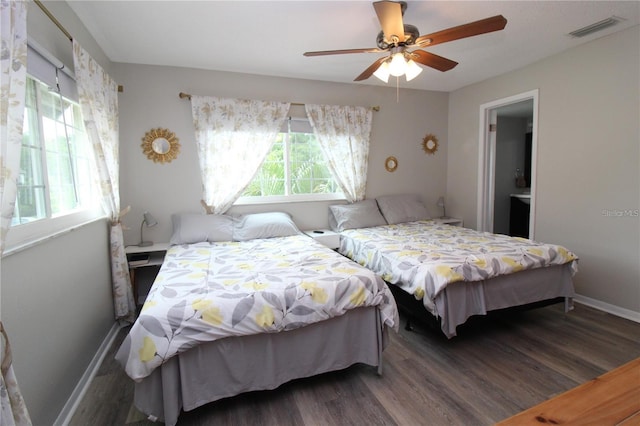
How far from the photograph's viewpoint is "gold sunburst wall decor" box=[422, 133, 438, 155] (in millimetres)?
4465

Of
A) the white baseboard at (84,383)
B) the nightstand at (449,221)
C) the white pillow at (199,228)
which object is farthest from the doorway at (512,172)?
the white baseboard at (84,383)

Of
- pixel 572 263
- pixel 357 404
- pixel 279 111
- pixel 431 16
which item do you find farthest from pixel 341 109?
pixel 357 404

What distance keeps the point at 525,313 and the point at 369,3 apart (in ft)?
9.78

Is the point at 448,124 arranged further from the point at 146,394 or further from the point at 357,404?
the point at 146,394

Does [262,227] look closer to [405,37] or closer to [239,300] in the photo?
[239,300]

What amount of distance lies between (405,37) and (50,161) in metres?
2.37

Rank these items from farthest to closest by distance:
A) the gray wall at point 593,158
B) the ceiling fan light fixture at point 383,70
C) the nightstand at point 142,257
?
the nightstand at point 142,257 < the gray wall at point 593,158 < the ceiling fan light fixture at point 383,70

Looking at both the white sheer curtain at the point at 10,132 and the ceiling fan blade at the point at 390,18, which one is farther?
the ceiling fan blade at the point at 390,18

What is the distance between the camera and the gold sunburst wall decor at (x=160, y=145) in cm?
322

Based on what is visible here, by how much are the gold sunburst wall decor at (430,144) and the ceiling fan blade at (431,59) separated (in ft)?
6.90

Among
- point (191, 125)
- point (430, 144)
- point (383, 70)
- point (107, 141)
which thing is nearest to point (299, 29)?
point (383, 70)

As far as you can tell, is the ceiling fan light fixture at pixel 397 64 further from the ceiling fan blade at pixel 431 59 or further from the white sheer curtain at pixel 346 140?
the white sheer curtain at pixel 346 140

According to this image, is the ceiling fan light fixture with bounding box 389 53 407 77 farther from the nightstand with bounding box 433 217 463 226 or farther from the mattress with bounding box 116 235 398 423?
the nightstand with bounding box 433 217 463 226

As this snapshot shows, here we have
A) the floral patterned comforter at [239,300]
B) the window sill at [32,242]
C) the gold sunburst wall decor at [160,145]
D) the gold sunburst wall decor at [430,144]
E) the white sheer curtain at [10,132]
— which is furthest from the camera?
the gold sunburst wall decor at [430,144]
